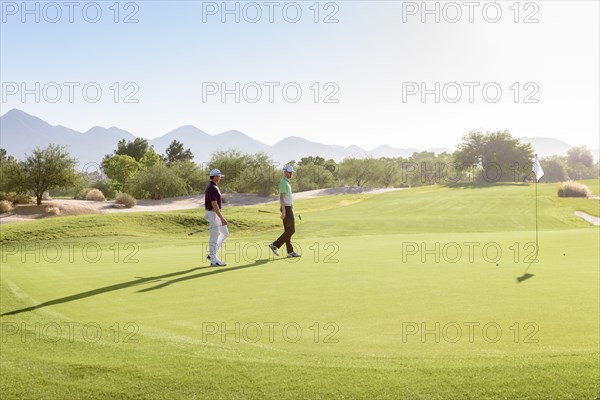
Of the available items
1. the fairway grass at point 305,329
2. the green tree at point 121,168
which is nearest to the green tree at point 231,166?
the green tree at point 121,168

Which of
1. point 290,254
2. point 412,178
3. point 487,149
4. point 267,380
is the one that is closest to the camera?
point 267,380

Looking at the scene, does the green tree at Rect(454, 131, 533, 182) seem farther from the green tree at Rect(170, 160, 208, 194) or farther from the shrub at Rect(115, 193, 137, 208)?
the shrub at Rect(115, 193, 137, 208)

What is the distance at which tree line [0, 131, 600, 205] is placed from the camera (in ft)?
156

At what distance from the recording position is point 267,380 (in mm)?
4555

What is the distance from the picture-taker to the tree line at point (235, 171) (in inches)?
1876

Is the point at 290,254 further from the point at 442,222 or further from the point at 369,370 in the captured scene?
the point at 442,222

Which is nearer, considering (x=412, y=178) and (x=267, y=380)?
(x=267, y=380)

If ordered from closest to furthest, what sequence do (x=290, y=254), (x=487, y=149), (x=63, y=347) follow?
(x=63, y=347)
(x=290, y=254)
(x=487, y=149)

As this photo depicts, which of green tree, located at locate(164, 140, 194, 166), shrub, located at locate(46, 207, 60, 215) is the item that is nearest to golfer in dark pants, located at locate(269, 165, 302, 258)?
shrub, located at locate(46, 207, 60, 215)

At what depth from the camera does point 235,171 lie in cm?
6869

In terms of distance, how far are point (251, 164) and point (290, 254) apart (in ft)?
185

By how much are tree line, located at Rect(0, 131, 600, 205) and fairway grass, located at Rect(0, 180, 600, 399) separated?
130 feet

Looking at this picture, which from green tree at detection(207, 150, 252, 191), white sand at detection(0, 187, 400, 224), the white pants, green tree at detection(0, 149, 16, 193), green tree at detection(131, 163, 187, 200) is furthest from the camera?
green tree at detection(207, 150, 252, 191)

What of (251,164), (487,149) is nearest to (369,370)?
(251,164)
